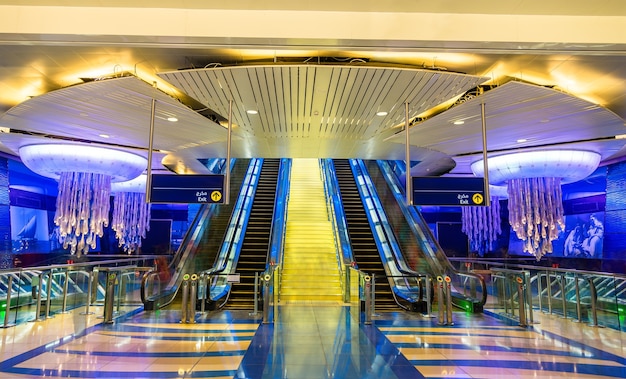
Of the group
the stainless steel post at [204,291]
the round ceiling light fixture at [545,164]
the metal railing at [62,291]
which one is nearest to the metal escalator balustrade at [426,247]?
the round ceiling light fixture at [545,164]

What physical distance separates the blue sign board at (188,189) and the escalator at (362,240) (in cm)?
369

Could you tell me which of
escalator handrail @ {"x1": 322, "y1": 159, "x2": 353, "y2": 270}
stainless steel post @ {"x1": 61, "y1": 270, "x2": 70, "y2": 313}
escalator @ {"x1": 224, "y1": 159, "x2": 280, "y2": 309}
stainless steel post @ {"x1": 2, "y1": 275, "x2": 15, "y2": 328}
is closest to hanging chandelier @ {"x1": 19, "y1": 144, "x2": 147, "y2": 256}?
stainless steel post @ {"x1": 61, "y1": 270, "x2": 70, "y2": 313}

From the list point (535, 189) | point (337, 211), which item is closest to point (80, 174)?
point (337, 211)

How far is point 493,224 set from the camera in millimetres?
14742

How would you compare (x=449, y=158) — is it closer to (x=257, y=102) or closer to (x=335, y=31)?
(x=257, y=102)

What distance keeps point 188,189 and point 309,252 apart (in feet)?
21.8

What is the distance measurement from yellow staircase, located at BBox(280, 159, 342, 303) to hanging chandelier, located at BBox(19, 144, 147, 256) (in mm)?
4673

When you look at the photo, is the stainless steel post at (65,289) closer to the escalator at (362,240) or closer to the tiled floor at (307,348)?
the tiled floor at (307,348)

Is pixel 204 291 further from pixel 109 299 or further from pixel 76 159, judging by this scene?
pixel 76 159

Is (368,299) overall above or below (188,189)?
below

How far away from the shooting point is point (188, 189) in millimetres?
6289

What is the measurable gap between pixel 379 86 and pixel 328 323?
406cm

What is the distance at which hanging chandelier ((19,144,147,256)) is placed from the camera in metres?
9.40

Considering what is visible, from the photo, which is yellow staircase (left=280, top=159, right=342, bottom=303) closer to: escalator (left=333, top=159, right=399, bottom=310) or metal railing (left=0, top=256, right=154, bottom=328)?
escalator (left=333, top=159, right=399, bottom=310)
